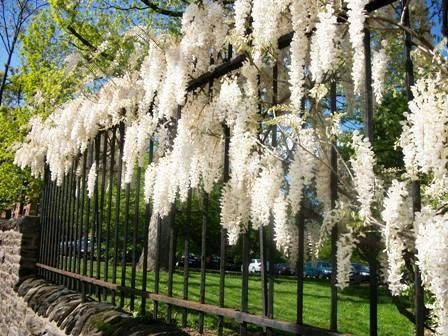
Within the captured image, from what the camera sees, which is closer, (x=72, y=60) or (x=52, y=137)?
(x=72, y=60)

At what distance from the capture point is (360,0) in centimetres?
202

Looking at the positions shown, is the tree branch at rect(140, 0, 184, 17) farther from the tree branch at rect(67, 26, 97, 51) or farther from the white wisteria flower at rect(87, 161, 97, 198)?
the white wisteria flower at rect(87, 161, 97, 198)

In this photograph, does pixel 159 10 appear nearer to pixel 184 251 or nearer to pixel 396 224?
pixel 184 251

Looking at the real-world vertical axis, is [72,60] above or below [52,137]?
above

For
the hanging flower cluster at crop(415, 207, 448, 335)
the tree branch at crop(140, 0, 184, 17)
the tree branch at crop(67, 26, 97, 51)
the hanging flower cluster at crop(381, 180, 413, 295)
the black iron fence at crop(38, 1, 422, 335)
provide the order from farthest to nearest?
the tree branch at crop(140, 0, 184, 17) < the tree branch at crop(67, 26, 97, 51) < the black iron fence at crop(38, 1, 422, 335) < the hanging flower cluster at crop(381, 180, 413, 295) < the hanging flower cluster at crop(415, 207, 448, 335)

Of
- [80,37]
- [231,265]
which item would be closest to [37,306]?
[80,37]

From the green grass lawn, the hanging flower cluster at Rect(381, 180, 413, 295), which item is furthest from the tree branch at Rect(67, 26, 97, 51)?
the hanging flower cluster at Rect(381, 180, 413, 295)

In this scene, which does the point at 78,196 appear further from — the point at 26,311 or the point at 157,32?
the point at 157,32

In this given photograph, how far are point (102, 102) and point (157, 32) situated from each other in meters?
1.18

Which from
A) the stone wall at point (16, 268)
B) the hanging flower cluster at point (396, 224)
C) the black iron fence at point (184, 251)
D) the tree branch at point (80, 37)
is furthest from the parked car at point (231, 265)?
the hanging flower cluster at point (396, 224)

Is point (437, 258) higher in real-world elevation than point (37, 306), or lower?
higher

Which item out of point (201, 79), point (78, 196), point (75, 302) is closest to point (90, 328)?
point (75, 302)

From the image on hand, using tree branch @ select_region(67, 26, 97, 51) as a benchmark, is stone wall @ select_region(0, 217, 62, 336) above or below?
below

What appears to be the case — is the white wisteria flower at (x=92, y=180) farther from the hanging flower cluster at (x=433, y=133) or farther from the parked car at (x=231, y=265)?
the parked car at (x=231, y=265)
